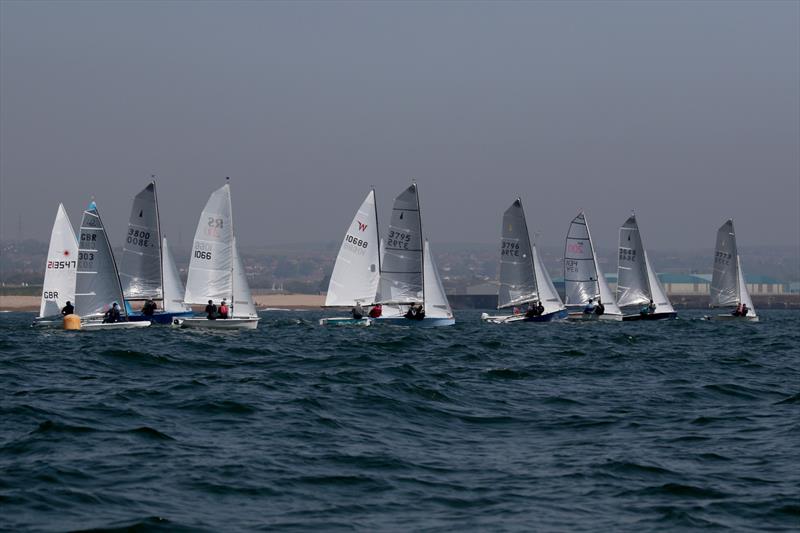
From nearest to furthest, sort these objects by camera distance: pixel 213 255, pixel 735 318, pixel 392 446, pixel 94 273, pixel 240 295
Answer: pixel 392 446, pixel 94 273, pixel 213 255, pixel 240 295, pixel 735 318

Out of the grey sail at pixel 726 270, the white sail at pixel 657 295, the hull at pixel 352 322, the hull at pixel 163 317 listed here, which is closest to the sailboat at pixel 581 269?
the white sail at pixel 657 295

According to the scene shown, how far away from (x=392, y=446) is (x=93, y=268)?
3267 cm

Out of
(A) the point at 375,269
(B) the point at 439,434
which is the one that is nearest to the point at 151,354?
(B) the point at 439,434

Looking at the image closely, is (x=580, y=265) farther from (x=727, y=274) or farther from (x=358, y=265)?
(x=358, y=265)

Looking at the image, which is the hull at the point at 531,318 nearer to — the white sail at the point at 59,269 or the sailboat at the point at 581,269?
the sailboat at the point at 581,269

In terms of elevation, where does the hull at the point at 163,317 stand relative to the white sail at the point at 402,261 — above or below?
below

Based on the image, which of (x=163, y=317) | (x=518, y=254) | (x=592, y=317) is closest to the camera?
(x=163, y=317)

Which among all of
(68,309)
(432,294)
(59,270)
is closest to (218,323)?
(68,309)

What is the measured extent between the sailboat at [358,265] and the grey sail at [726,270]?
108 ft

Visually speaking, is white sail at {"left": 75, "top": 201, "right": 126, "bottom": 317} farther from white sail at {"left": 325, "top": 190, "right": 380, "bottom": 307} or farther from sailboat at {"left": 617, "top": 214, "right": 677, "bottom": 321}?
sailboat at {"left": 617, "top": 214, "right": 677, "bottom": 321}

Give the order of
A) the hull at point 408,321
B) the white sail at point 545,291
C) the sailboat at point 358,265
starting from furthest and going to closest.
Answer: the white sail at point 545,291
the sailboat at point 358,265
the hull at point 408,321

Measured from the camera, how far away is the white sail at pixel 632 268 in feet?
262

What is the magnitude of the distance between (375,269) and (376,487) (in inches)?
1825

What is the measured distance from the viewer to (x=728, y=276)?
83.7m
